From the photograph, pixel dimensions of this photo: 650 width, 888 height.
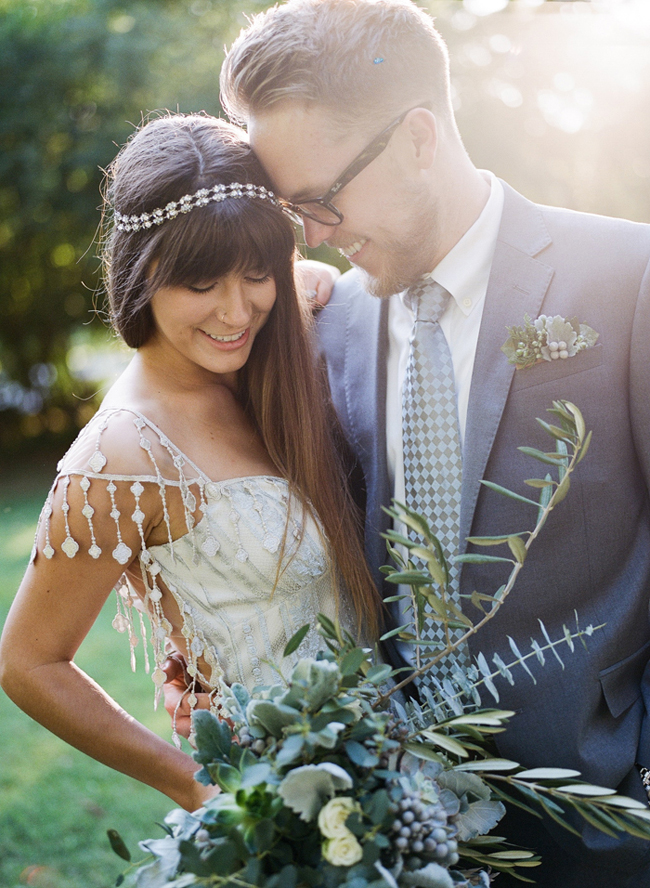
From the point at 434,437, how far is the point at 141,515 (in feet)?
2.31

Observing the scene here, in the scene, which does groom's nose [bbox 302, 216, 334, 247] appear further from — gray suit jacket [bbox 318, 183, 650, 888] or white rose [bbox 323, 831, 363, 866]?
white rose [bbox 323, 831, 363, 866]

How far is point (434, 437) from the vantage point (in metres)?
1.87

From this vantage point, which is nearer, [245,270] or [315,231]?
[245,270]

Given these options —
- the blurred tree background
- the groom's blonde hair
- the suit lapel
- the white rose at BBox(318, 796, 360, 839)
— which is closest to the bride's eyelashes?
the groom's blonde hair

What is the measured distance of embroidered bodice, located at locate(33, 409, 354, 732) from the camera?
64.4 inches

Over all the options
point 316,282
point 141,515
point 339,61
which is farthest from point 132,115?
point 141,515

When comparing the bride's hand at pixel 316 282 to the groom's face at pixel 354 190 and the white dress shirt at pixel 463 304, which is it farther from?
the white dress shirt at pixel 463 304

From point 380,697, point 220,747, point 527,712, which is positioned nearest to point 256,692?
point 220,747

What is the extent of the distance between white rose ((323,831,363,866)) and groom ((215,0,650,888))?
2.88 feet

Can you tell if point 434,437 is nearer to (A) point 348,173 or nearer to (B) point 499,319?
(B) point 499,319

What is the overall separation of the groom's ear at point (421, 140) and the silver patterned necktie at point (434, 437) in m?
0.30

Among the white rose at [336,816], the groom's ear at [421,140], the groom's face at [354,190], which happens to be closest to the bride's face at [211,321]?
the groom's face at [354,190]

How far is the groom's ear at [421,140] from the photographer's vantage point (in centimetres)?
194

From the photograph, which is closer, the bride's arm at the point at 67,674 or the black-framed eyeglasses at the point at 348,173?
the bride's arm at the point at 67,674
